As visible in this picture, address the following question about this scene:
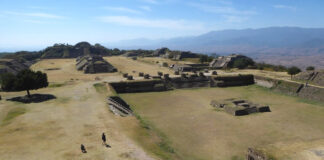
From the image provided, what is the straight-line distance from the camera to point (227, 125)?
76.4ft

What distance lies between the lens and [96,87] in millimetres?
36781

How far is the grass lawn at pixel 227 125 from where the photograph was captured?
17.3 metres

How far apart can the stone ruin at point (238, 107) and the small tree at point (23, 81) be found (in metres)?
22.1

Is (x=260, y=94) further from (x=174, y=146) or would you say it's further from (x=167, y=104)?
(x=174, y=146)

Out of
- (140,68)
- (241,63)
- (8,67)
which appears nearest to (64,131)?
(8,67)

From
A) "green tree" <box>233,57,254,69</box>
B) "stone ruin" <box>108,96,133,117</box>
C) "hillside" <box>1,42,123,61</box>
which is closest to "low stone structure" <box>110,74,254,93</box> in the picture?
"stone ruin" <box>108,96,133,117</box>

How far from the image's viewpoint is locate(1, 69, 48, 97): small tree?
2773cm

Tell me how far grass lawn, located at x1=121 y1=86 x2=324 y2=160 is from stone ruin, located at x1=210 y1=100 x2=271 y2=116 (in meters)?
0.83

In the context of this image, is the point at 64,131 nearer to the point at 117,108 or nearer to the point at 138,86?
the point at 117,108

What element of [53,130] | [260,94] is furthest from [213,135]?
[260,94]

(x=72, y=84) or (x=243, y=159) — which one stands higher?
(x=72, y=84)

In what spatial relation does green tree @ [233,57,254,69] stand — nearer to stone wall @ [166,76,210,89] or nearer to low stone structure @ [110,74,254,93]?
low stone structure @ [110,74,254,93]

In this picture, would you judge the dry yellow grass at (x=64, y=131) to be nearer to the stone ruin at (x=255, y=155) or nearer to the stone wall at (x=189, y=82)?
the stone ruin at (x=255, y=155)

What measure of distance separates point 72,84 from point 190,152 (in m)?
27.5
